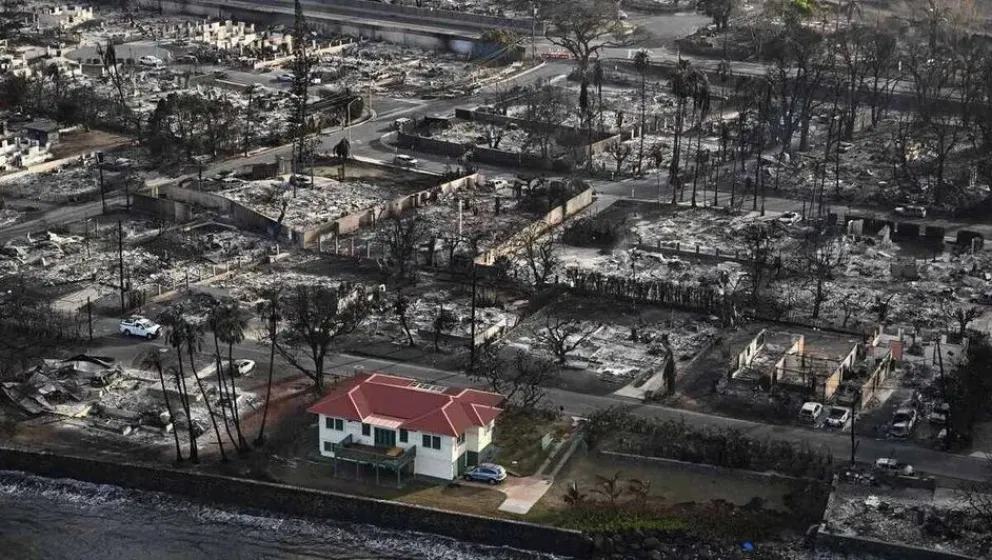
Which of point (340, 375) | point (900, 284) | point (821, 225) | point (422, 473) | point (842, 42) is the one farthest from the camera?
point (842, 42)

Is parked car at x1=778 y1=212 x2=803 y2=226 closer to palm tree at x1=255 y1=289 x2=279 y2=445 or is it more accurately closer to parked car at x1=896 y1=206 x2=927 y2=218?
parked car at x1=896 y1=206 x2=927 y2=218

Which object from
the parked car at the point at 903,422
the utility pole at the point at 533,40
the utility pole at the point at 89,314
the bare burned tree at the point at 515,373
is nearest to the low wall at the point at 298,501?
the bare burned tree at the point at 515,373

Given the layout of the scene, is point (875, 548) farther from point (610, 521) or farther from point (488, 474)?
point (488, 474)

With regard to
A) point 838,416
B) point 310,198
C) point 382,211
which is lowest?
point 310,198

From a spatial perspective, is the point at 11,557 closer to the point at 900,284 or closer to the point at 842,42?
the point at 900,284

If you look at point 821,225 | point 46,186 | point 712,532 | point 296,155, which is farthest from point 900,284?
point 46,186

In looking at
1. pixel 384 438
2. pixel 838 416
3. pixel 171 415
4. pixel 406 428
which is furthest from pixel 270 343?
pixel 838 416

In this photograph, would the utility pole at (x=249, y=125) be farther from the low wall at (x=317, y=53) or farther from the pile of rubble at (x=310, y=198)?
the low wall at (x=317, y=53)
